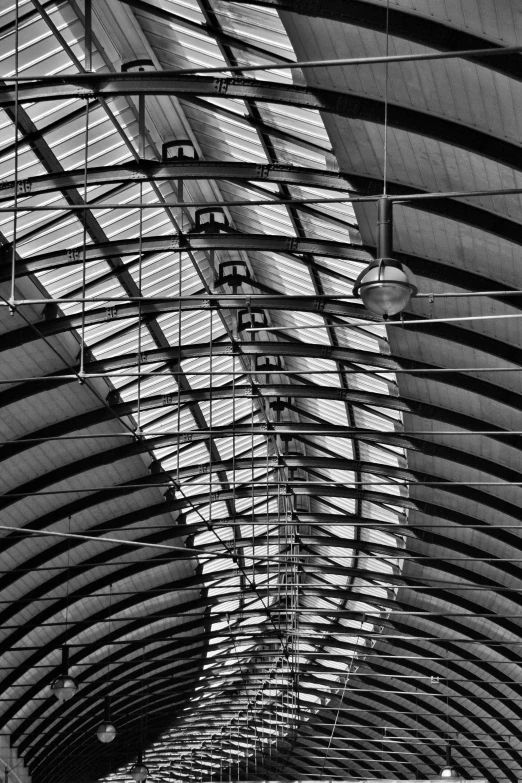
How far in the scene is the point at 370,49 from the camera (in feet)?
70.1

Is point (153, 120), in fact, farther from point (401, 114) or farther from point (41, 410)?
point (41, 410)

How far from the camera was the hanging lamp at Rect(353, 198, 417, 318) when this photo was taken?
533 inches

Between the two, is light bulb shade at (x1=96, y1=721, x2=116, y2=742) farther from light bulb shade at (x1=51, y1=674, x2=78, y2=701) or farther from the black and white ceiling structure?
Result: light bulb shade at (x1=51, y1=674, x2=78, y2=701)

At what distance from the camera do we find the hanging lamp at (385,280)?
1354cm

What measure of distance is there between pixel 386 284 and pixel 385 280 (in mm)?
59

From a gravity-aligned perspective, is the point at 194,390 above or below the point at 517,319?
above

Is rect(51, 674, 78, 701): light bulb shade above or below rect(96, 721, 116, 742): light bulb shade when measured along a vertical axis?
below

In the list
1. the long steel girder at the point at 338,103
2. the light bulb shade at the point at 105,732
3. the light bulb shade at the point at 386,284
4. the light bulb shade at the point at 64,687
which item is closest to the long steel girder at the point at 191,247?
the long steel girder at the point at 338,103

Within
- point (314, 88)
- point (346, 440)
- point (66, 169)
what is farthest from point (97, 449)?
point (314, 88)

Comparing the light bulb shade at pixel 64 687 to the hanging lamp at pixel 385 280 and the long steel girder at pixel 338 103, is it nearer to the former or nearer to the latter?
the long steel girder at pixel 338 103

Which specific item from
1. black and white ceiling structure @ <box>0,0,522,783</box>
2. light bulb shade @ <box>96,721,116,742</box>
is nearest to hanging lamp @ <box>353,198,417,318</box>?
black and white ceiling structure @ <box>0,0,522,783</box>

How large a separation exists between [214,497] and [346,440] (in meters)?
5.57

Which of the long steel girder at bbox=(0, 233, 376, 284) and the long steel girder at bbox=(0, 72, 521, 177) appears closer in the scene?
the long steel girder at bbox=(0, 72, 521, 177)

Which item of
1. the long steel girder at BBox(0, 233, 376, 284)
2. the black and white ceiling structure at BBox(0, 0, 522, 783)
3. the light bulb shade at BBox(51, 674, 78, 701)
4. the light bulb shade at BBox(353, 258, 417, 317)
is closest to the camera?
the light bulb shade at BBox(353, 258, 417, 317)
